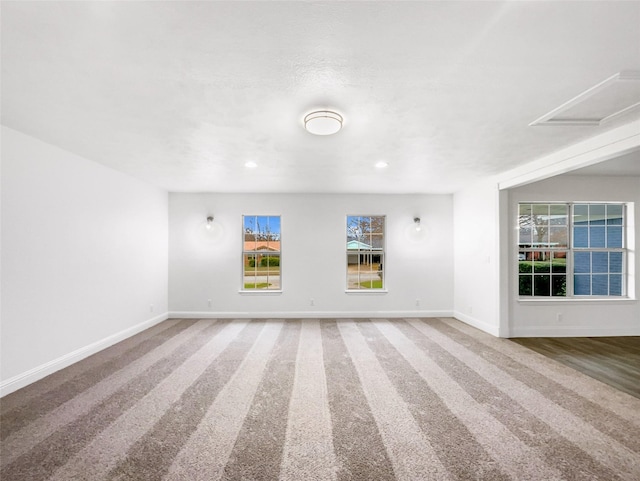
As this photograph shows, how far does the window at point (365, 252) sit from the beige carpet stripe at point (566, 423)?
9.17ft

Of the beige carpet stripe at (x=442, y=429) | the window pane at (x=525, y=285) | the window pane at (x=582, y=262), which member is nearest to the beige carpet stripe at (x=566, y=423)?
the beige carpet stripe at (x=442, y=429)

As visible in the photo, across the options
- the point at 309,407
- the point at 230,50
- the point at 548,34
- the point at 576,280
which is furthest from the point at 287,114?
the point at 576,280

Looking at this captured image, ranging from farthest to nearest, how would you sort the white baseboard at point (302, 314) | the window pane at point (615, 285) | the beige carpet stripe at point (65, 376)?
the white baseboard at point (302, 314)
the window pane at point (615, 285)
the beige carpet stripe at point (65, 376)

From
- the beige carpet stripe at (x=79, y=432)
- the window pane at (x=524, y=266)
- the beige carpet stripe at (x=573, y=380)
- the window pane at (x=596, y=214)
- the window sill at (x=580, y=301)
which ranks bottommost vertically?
the beige carpet stripe at (x=573, y=380)

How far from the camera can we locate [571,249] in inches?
207

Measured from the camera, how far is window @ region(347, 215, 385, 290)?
6469 millimetres

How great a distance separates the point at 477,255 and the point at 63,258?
20.3ft

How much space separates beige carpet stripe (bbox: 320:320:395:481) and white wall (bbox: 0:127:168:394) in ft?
10.2

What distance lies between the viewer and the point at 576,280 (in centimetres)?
523

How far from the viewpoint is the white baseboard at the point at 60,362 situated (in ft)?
9.77

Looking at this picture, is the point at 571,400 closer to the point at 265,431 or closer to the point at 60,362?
the point at 265,431

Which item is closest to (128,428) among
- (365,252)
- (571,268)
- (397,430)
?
(397,430)

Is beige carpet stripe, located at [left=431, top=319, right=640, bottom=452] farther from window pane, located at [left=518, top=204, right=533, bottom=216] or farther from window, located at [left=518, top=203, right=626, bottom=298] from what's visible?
window pane, located at [left=518, top=204, right=533, bottom=216]

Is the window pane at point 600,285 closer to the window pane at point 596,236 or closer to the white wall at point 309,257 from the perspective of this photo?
the window pane at point 596,236
